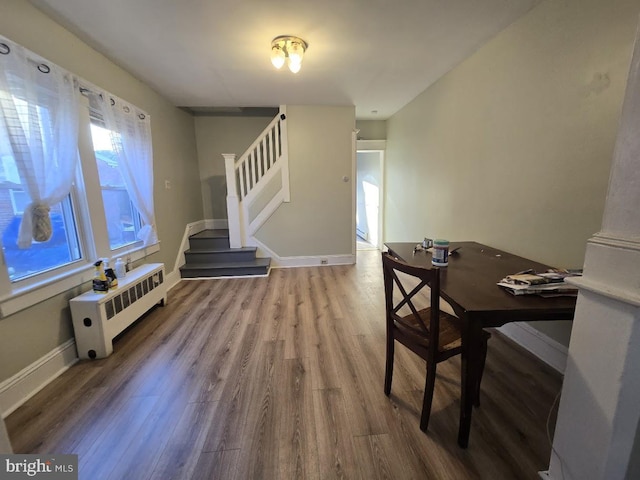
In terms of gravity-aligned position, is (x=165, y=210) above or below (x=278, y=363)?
above

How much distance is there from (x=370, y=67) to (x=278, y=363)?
2.96 meters

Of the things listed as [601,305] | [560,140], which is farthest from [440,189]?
[601,305]

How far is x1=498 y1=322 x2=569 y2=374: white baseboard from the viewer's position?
1705 millimetres

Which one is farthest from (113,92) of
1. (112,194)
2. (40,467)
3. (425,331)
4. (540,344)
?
(540,344)

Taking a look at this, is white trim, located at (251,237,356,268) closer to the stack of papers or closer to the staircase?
the staircase

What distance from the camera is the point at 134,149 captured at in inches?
105

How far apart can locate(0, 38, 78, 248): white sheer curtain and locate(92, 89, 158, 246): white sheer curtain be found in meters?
0.51

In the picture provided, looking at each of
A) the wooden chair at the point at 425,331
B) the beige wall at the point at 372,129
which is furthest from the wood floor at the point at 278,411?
the beige wall at the point at 372,129

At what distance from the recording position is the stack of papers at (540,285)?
1.21m

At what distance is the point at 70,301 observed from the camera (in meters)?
1.89

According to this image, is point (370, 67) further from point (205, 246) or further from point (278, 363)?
point (205, 246)

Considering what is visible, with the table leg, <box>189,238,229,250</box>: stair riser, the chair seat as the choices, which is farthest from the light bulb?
<box>189,238,229,250</box>: stair riser

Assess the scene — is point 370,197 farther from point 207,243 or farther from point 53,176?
point 53,176

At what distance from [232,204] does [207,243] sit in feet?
2.47
